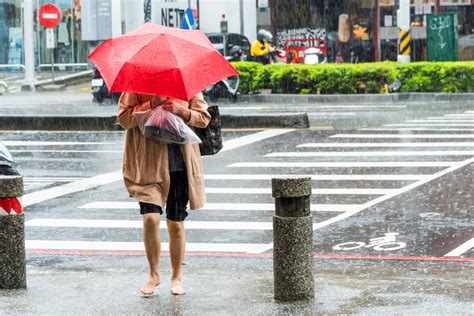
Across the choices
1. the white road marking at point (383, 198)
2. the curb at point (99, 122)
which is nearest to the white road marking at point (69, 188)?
the white road marking at point (383, 198)

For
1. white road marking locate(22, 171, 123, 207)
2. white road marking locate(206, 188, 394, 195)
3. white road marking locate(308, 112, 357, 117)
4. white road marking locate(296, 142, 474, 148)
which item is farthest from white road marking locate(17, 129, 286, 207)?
white road marking locate(308, 112, 357, 117)

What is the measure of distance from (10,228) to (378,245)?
3.76 metres

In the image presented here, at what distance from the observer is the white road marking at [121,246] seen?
10633 millimetres

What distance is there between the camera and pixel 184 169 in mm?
7949

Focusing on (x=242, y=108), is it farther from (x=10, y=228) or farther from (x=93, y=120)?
(x=10, y=228)

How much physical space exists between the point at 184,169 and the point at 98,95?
21732 millimetres

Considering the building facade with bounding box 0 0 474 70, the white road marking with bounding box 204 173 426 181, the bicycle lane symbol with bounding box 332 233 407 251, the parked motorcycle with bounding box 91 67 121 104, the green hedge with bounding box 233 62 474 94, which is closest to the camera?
the bicycle lane symbol with bounding box 332 233 407 251

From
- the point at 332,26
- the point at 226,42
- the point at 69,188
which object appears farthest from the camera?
the point at 332,26

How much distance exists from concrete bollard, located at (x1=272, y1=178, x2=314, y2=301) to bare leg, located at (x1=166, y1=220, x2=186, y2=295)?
0.70 m

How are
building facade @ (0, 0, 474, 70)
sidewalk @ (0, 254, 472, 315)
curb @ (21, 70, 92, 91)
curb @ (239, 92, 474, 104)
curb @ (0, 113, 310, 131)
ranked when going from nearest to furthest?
sidewalk @ (0, 254, 472, 315), curb @ (0, 113, 310, 131), curb @ (239, 92, 474, 104), curb @ (21, 70, 92, 91), building facade @ (0, 0, 474, 70)

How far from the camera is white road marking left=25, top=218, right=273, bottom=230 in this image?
38.4ft

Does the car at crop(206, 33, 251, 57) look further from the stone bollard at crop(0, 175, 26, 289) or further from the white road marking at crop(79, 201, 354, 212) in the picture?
the stone bollard at crop(0, 175, 26, 289)

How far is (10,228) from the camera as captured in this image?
26.7 feet

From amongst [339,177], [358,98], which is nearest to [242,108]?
[358,98]
